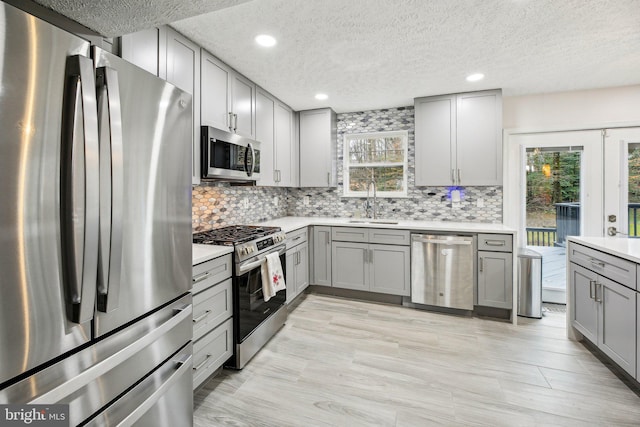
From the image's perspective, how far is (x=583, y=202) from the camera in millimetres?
3494

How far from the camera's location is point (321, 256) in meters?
3.81

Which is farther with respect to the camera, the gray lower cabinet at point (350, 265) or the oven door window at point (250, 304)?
the gray lower cabinet at point (350, 265)

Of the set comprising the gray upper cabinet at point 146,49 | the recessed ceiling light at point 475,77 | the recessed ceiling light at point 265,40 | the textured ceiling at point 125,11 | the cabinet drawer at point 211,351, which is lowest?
the cabinet drawer at point 211,351

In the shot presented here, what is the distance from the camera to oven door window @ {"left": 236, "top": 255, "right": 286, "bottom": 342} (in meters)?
2.23

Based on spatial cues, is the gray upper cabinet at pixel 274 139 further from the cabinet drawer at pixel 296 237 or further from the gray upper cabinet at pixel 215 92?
the cabinet drawer at pixel 296 237

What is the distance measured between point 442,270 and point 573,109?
2.46 m

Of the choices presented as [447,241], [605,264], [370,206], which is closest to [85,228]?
[605,264]

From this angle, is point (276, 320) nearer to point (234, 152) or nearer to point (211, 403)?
point (211, 403)

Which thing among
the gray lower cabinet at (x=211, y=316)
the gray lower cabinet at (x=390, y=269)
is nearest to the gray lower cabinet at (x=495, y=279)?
the gray lower cabinet at (x=390, y=269)

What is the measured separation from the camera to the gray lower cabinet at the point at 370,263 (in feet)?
11.3

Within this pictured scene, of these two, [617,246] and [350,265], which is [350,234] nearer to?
[350,265]

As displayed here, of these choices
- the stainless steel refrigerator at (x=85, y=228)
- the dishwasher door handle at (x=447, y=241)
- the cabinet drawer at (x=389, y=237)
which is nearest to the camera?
the stainless steel refrigerator at (x=85, y=228)

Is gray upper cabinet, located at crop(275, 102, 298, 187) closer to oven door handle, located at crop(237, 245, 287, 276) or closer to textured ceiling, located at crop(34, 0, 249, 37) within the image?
oven door handle, located at crop(237, 245, 287, 276)

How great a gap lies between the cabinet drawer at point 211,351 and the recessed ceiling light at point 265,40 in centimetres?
213
